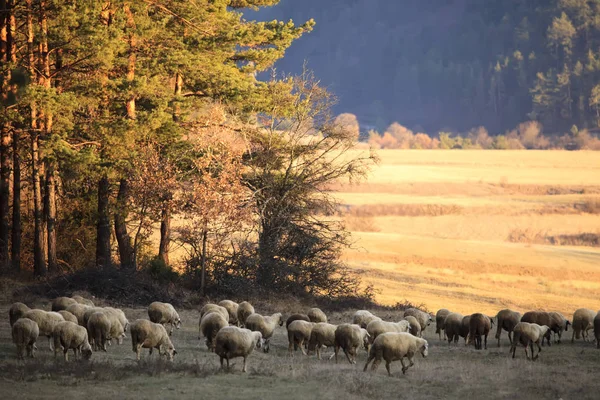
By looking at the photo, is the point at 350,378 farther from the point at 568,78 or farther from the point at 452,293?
the point at 568,78

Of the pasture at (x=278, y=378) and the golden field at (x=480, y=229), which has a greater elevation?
the golden field at (x=480, y=229)

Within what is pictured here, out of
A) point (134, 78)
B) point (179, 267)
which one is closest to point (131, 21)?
point (134, 78)

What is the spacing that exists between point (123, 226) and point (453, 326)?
54.2 ft

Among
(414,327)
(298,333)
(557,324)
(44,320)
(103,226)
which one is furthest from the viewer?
(103,226)

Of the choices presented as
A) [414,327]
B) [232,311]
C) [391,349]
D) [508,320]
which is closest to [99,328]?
[232,311]

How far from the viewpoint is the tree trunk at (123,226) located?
36656 millimetres

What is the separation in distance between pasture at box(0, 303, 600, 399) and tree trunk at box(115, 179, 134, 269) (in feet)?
44.7

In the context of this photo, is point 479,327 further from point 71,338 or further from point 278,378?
point 71,338

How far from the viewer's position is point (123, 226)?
38.4 metres

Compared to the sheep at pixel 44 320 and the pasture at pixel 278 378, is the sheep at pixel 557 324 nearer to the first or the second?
the pasture at pixel 278 378

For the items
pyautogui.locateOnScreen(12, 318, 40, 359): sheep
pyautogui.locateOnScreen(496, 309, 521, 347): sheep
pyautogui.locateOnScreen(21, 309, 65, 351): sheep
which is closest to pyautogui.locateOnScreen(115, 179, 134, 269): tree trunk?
pyautogui.locateOnScreen(21, 309, 65, 351): sheep

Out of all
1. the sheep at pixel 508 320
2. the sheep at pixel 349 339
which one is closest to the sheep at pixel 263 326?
the sheep at pixel 349 339

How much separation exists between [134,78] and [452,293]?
76.8ft

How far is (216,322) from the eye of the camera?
75.4 ft
